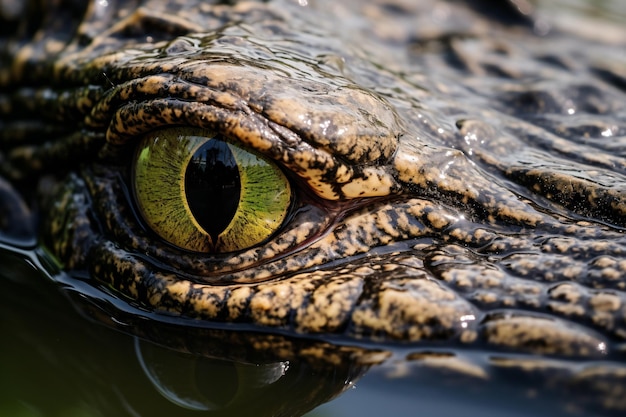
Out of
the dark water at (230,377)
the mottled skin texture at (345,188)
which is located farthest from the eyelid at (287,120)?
the dark water at (230,377)

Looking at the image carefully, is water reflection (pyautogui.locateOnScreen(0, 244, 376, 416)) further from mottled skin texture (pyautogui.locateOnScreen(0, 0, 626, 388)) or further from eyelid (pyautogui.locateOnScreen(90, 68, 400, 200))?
eyelid (pyautogui.locateOnScreen(90, 68, 400, 200))

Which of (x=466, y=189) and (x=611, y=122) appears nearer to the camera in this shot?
(x=466, y=189)

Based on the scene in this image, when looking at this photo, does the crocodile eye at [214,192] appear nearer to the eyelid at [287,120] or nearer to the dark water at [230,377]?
the eyelid at [287,120]

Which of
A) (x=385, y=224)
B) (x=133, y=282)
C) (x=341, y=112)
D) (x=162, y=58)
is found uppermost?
(x=162, y=58)

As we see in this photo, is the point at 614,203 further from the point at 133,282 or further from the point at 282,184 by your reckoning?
the point at 133,282

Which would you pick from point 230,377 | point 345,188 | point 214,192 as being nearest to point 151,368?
point 230,377

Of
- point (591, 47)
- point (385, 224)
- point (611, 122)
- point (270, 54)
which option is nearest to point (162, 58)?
point (270, 54)

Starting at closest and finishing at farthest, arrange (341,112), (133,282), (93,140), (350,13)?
1. (341,112)
2. (133,282)
3. (93,140)
4. (350,13)
